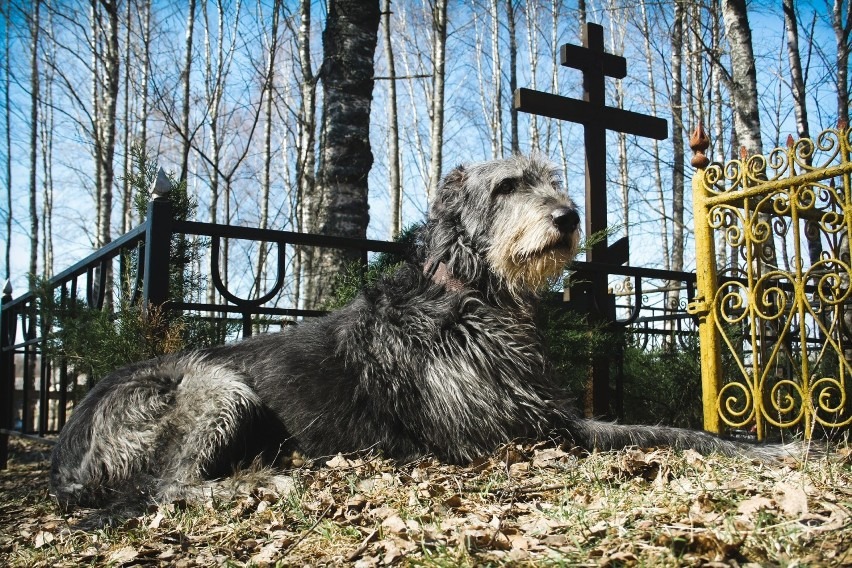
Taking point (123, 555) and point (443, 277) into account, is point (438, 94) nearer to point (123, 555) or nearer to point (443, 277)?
point (443, 277)

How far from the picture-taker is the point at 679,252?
18.5m

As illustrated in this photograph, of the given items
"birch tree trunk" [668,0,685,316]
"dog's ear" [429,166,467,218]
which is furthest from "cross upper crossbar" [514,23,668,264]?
"birch tree trunk" [668,0,685,316]

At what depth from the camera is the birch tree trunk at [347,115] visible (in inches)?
308

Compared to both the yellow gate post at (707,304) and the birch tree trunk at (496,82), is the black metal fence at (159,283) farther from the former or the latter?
the birch tree trunk at (496,82)

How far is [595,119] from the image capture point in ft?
25.3

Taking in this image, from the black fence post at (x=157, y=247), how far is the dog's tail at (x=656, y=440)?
9.90 feet

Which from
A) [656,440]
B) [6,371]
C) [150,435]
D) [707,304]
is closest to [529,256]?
[656,440]

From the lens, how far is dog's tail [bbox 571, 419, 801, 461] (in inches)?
161

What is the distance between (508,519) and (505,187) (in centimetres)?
223

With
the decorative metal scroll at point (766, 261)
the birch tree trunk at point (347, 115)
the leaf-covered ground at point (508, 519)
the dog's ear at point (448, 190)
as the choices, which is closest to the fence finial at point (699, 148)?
the decorative metal scroll at point (766, 261)

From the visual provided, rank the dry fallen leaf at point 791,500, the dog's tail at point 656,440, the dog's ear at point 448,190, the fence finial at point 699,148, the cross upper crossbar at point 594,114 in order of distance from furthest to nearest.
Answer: the cross upper crossbar at point 594,114 < the fence finial at point 699,148 < the dog's ear at point 448,190 < the dog's tail at point 656,440 < the dry fallen leaf at point 791,500

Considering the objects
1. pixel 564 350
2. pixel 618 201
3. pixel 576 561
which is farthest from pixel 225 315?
pixel 618 201

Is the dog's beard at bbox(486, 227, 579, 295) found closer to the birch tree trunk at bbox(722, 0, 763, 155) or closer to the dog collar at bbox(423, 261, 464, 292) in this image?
the dog collar at bbox(423, 261, 464, 292)

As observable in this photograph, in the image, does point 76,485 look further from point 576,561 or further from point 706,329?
point 706,329
